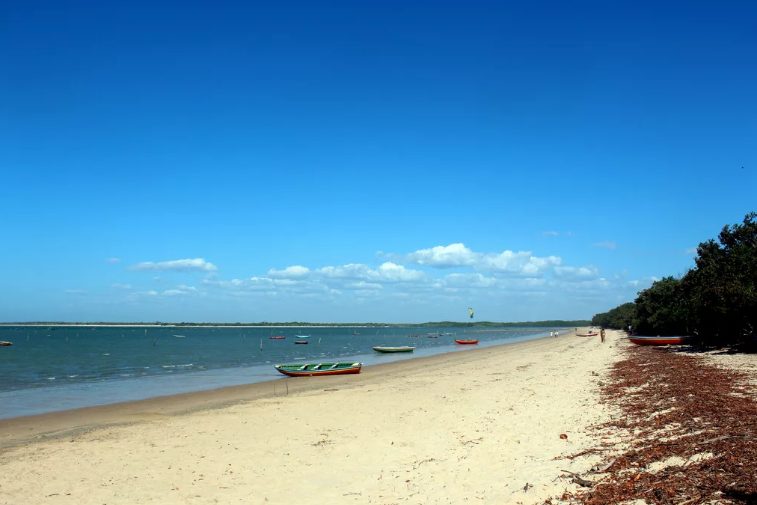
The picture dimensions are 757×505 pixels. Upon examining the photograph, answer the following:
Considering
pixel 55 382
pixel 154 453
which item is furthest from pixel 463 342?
pixel 154 453

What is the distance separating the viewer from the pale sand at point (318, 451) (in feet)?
30.2

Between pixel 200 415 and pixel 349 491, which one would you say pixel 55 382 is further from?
pixel 349 491

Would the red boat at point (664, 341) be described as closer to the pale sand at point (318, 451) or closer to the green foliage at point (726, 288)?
the green foliage at point (726, 288)

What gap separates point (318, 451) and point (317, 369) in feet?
83.9

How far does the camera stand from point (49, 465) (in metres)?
12.6

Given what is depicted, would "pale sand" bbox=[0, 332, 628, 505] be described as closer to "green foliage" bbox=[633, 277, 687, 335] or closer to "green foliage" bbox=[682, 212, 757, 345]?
"green foliage" bbox=[682, 212, 757, 345]

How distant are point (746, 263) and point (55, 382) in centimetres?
4632

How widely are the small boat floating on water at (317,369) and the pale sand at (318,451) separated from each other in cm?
1551

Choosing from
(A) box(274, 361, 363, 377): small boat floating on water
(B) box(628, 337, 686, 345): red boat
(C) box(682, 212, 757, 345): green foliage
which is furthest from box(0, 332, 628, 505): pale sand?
(B) box(628, 337, 686, 345): red boat

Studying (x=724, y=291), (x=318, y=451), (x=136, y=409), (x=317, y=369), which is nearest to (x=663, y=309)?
(x=724, y=291)

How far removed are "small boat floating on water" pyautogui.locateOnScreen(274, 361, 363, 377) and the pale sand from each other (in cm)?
1551

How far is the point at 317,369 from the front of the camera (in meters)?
37.7

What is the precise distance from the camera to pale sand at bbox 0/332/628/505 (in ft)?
30.2

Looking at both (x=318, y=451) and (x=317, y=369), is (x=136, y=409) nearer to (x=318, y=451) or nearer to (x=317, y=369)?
(x=318, y=451)
